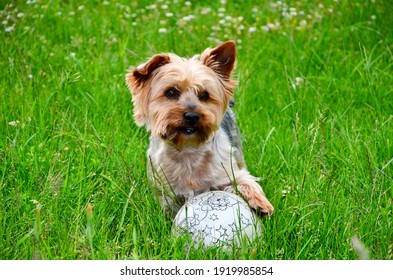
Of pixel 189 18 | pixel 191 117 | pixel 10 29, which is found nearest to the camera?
pixel 191 117

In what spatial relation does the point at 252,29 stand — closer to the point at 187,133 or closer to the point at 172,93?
the point at 172,93

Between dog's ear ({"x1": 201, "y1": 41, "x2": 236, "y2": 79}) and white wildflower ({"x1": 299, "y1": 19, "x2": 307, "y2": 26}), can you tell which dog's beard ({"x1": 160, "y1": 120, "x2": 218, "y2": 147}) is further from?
white wildflower ({"x1": 299, "y1": 19, "x2": 307, "y2": 26})

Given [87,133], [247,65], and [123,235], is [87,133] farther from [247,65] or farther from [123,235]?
[247,65]

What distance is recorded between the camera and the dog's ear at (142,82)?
5.72m

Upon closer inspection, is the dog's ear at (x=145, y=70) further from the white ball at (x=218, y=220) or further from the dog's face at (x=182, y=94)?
the white ball at (x=218, y=220)

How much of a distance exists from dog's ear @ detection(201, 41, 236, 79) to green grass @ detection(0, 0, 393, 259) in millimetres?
672

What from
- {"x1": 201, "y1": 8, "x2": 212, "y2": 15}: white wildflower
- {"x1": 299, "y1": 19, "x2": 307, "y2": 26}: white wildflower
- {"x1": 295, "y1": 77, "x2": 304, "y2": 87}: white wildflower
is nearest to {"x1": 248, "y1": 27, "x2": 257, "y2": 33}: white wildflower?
{"x1": 299, "y1": 19, "x2": 307, "y2": 26}: white wildflower

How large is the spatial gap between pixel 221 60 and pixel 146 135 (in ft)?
4.59

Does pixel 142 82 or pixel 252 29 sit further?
pixel 252 29

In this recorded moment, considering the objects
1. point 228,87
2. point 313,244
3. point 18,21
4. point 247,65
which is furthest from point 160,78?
point 18,21

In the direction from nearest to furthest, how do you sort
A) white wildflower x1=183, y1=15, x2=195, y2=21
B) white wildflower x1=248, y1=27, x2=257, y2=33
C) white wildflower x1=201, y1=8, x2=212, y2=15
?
white wildflower x1=248, y1=27, x2=257, y2=33 → white wildflower x1=183, y1=15, x2=195, y2=21 → white wildflower x1=201, y1=8, x2=212, y2=15

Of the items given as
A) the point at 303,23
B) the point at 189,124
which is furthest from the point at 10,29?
the point at 189,124

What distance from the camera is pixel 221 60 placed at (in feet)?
19.4

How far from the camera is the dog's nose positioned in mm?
5504
